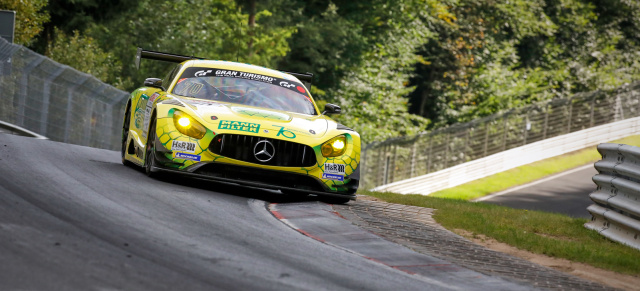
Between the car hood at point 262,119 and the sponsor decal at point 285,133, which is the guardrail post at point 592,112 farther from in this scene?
the sponsor decal at point 285,133

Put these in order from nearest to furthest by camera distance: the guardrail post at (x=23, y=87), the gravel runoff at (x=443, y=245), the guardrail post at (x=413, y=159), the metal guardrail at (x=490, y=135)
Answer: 1. the gravel runoff at (x=443, y=245)
2. the guardrail post at (x=23, y=87)
3. the metal guardrail at (x=490, y=135)
4. the guardrail post at (x=413, y=159)

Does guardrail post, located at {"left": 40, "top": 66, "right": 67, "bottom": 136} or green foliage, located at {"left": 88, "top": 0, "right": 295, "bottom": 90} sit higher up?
green foliage, located at {"left": 88, "top": 0, "right": 295, "bottom": 90}

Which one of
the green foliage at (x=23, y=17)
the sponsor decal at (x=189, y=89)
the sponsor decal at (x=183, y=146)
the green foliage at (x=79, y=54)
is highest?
the green foliage at (x=23, y=17)

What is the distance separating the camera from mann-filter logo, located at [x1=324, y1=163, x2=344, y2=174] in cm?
1009

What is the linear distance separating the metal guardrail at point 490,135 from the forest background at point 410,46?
4.10 feet

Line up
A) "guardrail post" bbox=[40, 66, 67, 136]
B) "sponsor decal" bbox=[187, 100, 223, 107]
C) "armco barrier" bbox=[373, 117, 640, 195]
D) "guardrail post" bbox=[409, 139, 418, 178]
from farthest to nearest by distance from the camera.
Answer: "guardrail post" bbox=[409, 139, 418, 178] < "armco barrier" bbox=[373, 117, 640, 195] < "guardrail post" bbox=[40, 66, 67, 136] < "sponsor decal" bbox=[187, 100, 223, 107]

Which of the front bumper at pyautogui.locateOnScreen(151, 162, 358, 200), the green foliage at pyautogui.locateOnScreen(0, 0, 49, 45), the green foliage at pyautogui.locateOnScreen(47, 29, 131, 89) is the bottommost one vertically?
the front bumper at pyautogui.locateOnScreen(151, 162, 358, 200)

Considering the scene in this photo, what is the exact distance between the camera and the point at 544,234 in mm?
10117

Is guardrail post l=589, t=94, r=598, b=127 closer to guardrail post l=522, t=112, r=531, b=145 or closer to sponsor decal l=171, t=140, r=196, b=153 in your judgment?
guardrail post l=522, t=112, r=531, b=145

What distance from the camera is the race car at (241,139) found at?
9.65 metres

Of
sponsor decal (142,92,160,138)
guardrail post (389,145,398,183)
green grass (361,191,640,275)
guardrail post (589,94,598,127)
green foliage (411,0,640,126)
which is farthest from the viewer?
green foliage (411,0,640,126)

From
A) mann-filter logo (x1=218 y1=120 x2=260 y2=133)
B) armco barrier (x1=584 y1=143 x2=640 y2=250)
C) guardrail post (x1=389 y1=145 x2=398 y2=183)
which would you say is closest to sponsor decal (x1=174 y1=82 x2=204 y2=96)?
mann-filter logo (x1=218 y1=120 x2=260 y2=133)

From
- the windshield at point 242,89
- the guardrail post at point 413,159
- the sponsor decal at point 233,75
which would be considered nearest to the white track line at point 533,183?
the guardrail post at point 413,159

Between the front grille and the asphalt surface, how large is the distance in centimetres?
1391
